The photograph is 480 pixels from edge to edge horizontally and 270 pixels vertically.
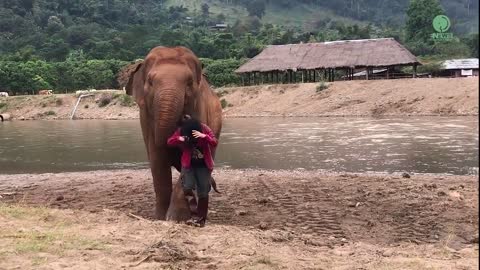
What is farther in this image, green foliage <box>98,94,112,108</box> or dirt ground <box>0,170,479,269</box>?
green foliage <box>98,94,112,108</box>

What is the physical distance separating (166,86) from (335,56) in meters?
50.0

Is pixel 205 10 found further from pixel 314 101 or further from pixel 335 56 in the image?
pixel 314 101

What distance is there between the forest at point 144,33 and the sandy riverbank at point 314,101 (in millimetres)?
5589

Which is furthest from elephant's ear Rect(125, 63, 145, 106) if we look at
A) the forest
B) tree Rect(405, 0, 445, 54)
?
tree Rect(405, 0, 445, 54)

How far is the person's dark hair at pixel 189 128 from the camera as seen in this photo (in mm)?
7299

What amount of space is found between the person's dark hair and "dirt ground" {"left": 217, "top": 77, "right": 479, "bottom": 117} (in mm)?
30189

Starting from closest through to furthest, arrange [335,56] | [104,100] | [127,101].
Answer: [335,56] < [127,101] < [104,100]

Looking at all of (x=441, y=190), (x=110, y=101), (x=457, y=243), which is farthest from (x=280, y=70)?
(x=457, y=243)

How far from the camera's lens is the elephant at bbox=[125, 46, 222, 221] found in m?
7.65

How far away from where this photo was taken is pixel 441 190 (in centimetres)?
1046

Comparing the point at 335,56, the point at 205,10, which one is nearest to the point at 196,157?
the point at 335,56

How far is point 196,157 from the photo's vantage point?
24.7 feet

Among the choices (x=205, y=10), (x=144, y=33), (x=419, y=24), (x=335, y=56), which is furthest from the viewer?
(x=205, y=10)

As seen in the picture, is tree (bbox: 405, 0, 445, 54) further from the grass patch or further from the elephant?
the grass patch
